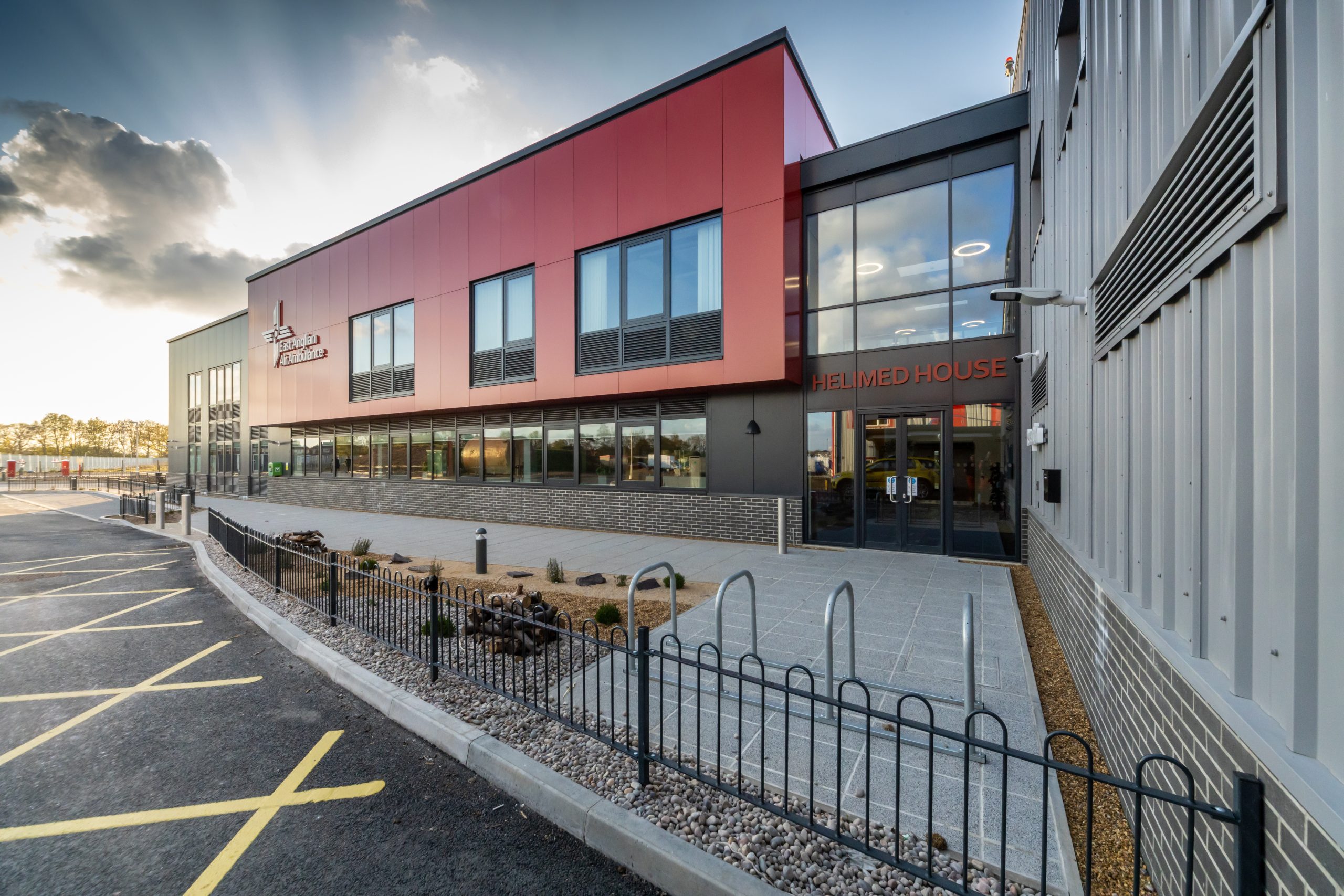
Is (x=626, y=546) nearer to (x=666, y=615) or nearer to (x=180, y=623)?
(x=666, y=615)

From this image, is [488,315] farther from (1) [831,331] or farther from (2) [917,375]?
(2) [917,375]

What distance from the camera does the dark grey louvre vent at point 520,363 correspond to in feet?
50.3

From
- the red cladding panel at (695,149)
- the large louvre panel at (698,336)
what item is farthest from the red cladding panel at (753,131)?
the large louvre panel at (698,336)

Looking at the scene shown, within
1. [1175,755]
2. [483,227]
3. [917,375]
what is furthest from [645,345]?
[1175,755]

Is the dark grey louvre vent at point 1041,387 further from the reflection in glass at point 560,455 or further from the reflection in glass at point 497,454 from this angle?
the reflection in glass at point 497,454

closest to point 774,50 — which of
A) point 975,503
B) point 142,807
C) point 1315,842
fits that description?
point 975,503

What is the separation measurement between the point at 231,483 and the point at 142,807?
33616 mm

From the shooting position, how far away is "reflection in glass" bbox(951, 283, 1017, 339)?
10117 mm

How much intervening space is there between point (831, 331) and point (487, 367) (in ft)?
34.0

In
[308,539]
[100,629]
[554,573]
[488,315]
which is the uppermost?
[488,315]

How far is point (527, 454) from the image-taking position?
16.2 m

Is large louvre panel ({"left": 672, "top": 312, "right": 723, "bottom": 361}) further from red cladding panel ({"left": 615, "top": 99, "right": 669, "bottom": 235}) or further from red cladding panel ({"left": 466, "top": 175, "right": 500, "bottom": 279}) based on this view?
red cladding panel ({"left": 466, "top": 175, "right": 500, "bottom": 279})

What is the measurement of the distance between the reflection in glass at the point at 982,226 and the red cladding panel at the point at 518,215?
1066 centimetres

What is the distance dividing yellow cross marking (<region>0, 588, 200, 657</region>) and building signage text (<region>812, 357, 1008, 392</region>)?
1147 centimetres
